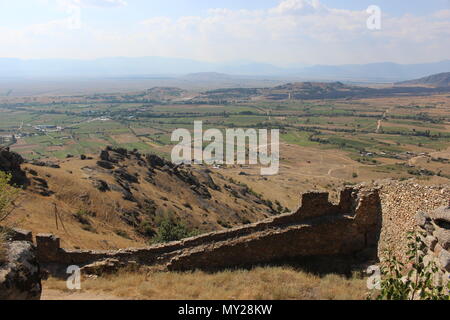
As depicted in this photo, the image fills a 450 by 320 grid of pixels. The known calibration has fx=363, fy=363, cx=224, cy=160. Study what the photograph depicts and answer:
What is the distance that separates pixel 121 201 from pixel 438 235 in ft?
73.0

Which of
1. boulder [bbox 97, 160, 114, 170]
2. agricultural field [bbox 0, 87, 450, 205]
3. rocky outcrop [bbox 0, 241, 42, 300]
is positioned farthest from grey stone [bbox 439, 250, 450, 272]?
agricultural field [bbox 0, 87, 450, 205]

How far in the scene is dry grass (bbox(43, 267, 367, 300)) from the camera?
390 inches

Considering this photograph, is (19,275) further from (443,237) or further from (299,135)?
(299,135)

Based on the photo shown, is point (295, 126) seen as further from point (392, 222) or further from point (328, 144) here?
point (392, 222)

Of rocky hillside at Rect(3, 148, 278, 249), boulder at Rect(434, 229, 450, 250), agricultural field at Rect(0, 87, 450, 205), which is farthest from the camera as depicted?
agricultural field at Rect(0, 87, 450, 205)

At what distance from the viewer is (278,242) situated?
13211 mm

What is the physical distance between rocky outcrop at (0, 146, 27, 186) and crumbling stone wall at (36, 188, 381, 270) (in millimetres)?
13660

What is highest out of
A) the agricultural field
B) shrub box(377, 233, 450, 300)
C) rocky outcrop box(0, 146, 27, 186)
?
shrub box(377, 233, 450, 300)

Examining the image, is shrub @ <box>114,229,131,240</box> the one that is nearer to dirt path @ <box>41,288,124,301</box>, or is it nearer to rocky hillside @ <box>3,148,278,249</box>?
rocky hillside @ <box>3,148,278,249</box>

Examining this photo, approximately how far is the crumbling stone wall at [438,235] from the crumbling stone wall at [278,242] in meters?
2.86

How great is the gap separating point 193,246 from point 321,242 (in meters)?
4.76

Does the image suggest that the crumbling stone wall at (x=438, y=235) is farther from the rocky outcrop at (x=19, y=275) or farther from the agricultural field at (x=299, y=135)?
the agricultural field at (x=299, y=135)

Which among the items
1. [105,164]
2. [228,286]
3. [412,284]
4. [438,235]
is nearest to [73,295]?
[228,286]

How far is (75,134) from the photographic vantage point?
128 metres
